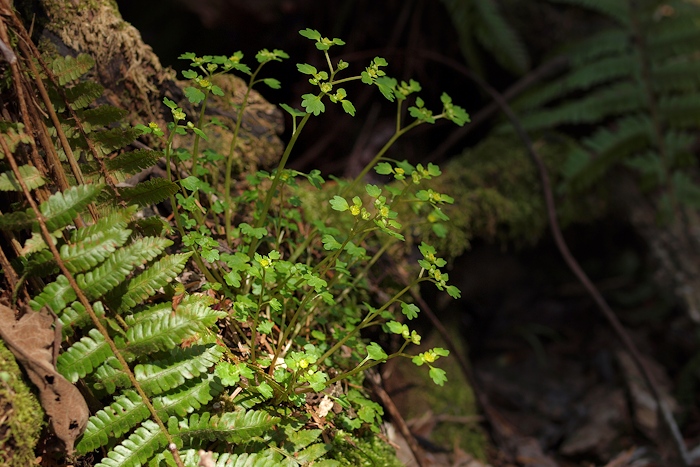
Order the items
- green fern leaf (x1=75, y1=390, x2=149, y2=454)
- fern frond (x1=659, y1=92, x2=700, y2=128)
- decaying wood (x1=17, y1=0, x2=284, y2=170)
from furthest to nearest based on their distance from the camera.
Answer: fern frond (x1=659, y1=92, x2=700, y2=128), decaying wood (x1=17, y1=0, x2=284, y2=170), green fern leaf (x1=75, y1=390, x2=149, y2=454)

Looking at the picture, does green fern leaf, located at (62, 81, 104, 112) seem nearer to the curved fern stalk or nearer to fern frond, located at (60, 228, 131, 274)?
the curved fern stalk

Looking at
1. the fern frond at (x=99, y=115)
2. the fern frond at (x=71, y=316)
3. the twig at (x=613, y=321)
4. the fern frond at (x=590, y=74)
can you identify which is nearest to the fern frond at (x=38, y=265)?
the fern frond at (x=71, y=316)

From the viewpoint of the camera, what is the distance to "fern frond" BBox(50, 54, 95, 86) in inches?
63.4

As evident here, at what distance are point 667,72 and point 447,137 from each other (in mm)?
1566

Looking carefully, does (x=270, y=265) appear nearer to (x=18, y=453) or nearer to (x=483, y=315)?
(x=18, y=453)

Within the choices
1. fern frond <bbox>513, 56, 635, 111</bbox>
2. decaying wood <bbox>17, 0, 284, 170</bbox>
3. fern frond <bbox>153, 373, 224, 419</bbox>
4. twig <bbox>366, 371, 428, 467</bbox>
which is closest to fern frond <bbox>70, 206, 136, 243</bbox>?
fern frond <bbox>153, 373, 224, 419</bbox>

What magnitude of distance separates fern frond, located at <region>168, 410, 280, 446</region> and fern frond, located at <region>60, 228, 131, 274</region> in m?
0.45

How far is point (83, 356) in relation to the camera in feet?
4.51

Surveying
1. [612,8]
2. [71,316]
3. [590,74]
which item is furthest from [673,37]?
[71,316]

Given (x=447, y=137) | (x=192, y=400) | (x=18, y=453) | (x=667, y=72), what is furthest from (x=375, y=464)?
(x=667, y=72)

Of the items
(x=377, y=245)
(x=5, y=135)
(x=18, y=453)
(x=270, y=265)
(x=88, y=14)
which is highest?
(x=88, y=14)

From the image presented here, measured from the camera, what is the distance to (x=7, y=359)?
1314mm

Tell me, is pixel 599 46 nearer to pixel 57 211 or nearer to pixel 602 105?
pixel 602 105

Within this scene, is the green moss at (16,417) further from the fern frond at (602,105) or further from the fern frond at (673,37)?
the fern frond at (673,37)
